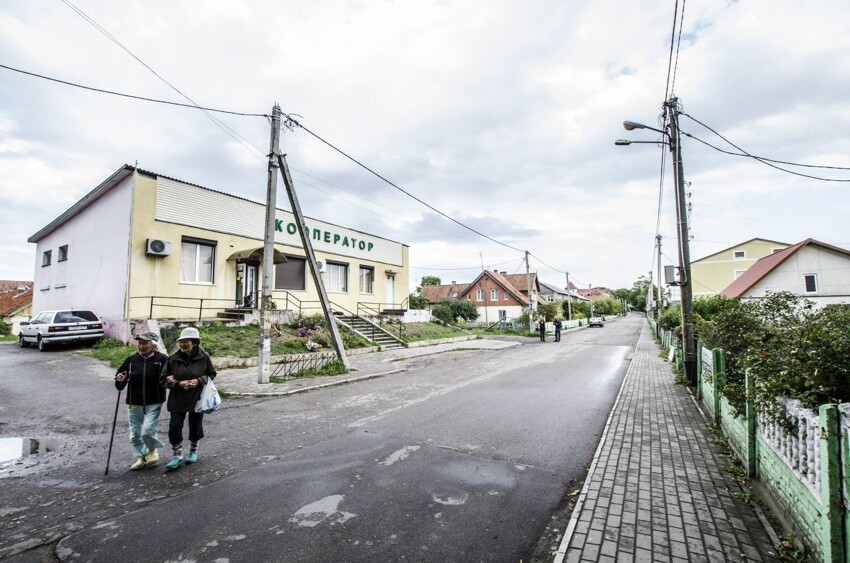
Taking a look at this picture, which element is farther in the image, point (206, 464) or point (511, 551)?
point (206, 464)

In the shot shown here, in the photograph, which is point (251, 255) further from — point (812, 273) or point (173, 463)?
point (812, 273)

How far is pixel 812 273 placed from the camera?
79.4ft

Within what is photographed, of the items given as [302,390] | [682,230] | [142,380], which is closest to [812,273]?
[682,230]

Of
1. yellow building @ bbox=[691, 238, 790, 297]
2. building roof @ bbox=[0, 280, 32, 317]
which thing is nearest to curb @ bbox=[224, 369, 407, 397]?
yellow building @ bbox=[691, 238, 790, 297]

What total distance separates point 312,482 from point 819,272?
32368 mm

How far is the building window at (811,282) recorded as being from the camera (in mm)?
24188

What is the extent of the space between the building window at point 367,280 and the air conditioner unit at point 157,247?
1184 cm

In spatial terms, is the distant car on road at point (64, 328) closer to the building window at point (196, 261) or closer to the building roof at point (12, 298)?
the building window at point (196, 261)

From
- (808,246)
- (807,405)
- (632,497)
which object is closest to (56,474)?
(632,497)

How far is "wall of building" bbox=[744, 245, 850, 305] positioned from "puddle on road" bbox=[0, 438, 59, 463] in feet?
102

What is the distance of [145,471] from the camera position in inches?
185

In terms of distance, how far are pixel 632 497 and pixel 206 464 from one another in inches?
194

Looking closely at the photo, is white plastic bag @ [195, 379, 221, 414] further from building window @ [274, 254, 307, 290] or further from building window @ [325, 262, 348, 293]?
building window @ [325, 262, 348, 293]

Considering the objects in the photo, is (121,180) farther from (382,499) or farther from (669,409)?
(669,409)
